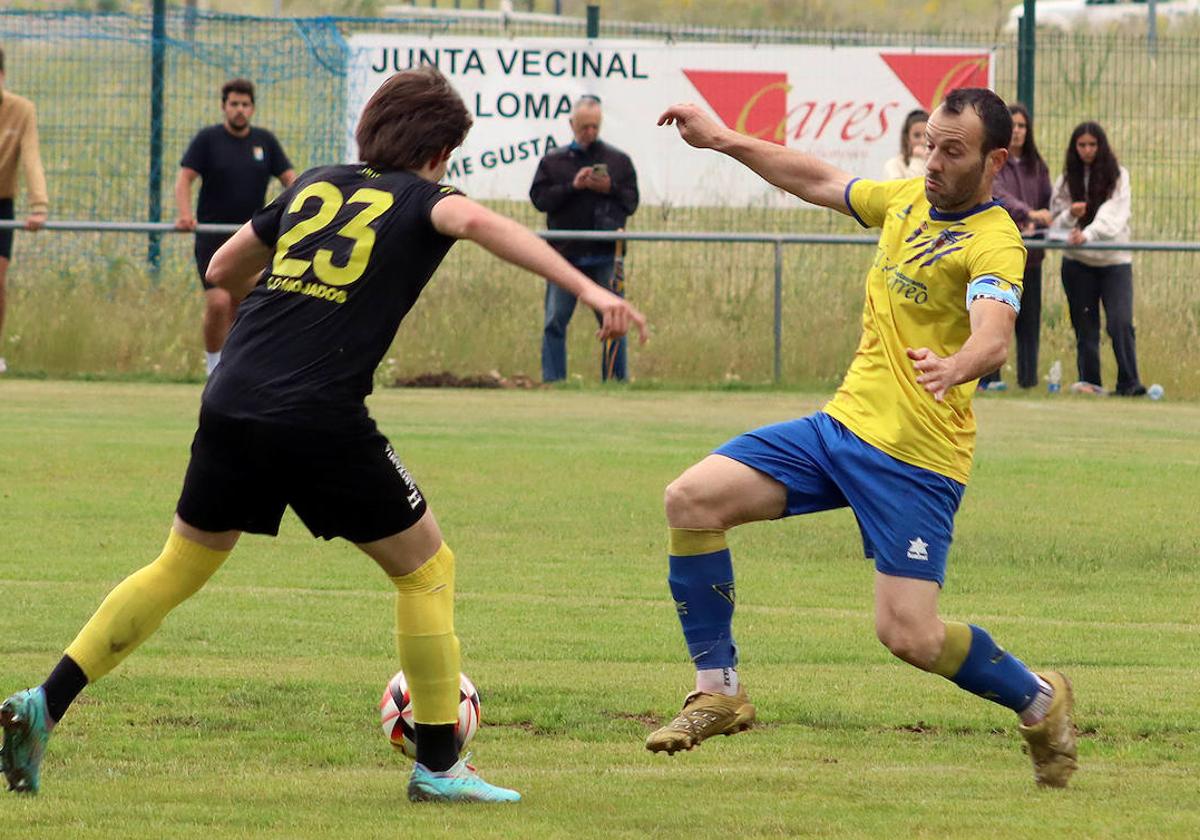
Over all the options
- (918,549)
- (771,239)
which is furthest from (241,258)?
(771,239)

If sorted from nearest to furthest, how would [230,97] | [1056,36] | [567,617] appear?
[567,617] < [230,97] < [1056,36]

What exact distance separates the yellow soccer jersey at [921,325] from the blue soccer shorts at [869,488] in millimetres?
46

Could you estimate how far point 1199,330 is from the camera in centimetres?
1891

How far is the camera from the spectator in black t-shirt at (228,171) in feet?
53.9

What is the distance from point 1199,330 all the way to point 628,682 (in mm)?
12808

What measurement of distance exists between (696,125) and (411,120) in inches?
54.9

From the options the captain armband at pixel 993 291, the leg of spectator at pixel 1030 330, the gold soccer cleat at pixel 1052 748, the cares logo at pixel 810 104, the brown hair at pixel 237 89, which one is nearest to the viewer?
the captain armband at pixel 993 291

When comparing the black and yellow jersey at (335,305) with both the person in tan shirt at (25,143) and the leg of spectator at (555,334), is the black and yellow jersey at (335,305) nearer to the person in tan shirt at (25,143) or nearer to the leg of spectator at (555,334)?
the person in tan shirt at (25,143)

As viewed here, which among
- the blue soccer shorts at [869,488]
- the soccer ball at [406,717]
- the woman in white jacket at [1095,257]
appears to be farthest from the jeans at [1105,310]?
the soccer ball at [406,717]

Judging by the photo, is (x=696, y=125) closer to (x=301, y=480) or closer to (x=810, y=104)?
(x=301, y=480)

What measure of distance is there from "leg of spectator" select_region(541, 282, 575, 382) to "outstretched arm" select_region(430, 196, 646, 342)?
12031 millimetres

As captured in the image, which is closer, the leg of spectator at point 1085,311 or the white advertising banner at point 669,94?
the leg of spectator at point 1085,311


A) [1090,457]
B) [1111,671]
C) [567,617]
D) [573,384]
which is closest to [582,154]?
Result: [573,384]

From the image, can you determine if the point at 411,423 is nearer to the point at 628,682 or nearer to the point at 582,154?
the point at 582,154
